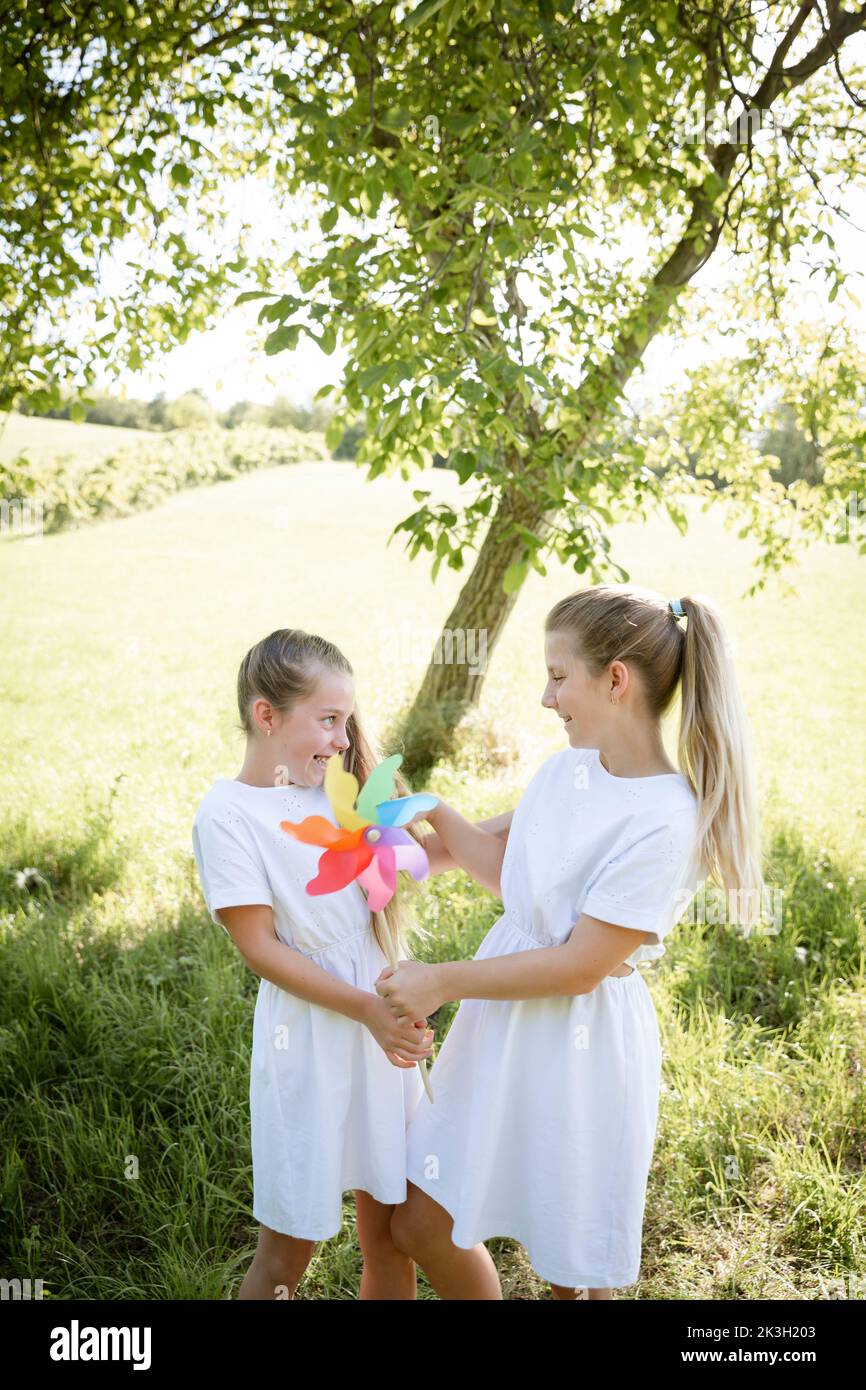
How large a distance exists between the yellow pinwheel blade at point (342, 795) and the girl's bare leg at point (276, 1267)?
0.98 meters

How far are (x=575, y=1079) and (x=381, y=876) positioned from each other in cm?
58

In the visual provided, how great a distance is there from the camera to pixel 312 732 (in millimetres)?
2133

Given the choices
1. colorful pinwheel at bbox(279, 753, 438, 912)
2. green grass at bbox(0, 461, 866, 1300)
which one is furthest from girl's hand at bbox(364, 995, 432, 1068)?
green grass at bbox(0, 461, 866, 1300)

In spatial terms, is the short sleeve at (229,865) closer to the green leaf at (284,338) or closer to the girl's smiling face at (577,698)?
the girl's smiling face at (577,698)

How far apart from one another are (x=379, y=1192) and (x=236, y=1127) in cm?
139

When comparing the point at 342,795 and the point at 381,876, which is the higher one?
the point at 342,795

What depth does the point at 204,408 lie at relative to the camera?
3894 centimetres

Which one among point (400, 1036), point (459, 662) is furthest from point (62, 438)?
point (400, 1036)

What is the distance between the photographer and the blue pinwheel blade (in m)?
1.79

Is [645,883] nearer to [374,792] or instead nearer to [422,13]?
[374,792]

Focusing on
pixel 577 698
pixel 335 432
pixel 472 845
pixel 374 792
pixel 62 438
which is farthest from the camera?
pixel 62 438

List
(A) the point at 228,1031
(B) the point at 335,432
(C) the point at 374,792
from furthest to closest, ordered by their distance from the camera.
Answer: (B) the point at 335,432, (A) the point at 228,1031, (C) the point at 374,792
